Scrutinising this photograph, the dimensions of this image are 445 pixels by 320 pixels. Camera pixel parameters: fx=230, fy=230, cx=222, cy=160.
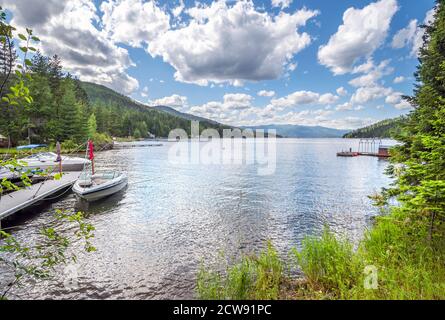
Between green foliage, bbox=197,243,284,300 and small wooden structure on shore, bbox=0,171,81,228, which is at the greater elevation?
small wooden structure on shore, bbox=0,171,81,228

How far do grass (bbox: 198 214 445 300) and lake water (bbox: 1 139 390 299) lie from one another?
1.78m

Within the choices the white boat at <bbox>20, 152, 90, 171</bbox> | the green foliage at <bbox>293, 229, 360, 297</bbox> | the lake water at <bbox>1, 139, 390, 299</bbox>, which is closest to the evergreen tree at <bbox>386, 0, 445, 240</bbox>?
the green foliage at <bbox>293, 229, 360, 297</bbox>

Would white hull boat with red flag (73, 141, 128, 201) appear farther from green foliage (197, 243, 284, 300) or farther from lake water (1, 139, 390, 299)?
green foliage (197, 243, 284, 300)

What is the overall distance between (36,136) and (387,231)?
2394 inches

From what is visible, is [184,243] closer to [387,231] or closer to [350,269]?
[350,269]

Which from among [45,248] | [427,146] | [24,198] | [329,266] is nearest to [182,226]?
[45,248]

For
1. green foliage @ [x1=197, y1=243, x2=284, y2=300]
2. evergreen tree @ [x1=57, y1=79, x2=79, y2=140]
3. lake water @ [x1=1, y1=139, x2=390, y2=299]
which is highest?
evergreen tree @ [x1=57, y1=79, x2=79, y2=140]

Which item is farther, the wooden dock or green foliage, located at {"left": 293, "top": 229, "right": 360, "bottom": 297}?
the wooden dock

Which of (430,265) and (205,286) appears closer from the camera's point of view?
(430,265)

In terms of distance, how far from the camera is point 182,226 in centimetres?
1247

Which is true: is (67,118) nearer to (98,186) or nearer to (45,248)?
(98,186)

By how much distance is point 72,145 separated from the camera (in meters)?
51.2

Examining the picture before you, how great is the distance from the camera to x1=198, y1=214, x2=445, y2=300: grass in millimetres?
5180

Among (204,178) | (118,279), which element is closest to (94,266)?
(118,279)
